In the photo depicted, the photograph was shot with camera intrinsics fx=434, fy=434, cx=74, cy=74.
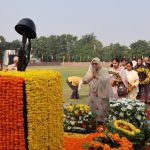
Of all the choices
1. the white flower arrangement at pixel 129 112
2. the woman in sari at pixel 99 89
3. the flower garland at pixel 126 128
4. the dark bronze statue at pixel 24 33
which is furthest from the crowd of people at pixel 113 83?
the dark bronze statue at pixel 24 33

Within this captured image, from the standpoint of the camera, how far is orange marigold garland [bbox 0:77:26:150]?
5.07 m

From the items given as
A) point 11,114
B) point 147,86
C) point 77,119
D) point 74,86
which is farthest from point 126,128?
point 74,86

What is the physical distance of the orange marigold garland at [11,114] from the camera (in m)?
5.07

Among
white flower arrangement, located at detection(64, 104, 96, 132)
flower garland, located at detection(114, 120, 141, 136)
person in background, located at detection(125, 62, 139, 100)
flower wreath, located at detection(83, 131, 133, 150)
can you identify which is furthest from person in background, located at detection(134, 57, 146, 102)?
flower wreath, located at detection(83, 131, 133, 150)

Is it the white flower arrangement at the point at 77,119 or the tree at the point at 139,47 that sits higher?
the tree at the point at 139,47

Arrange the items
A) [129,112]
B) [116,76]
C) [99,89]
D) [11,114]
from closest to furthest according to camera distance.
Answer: [11,114] < [129,112] < [99,89] < [116,76]

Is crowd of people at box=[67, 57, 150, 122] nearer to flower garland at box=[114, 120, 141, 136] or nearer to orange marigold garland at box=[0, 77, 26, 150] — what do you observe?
flower garland at box=[114, 120, 141, 136]

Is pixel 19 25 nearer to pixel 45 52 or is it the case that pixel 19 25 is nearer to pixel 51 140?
pixel 51 140

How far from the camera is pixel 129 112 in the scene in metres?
7.93

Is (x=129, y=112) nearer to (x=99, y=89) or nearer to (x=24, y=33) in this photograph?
(x=99, y=89)

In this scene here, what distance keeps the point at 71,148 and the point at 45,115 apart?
1466mm

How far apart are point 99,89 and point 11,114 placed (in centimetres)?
451

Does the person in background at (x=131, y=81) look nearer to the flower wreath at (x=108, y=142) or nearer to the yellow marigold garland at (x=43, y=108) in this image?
the flower wreath at (x=108, y=142)

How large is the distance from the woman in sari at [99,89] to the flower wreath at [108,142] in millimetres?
3107
